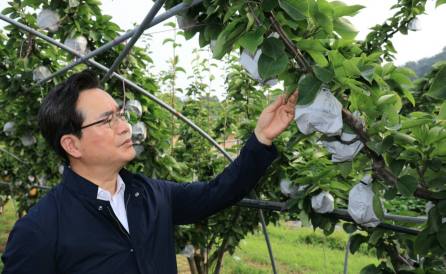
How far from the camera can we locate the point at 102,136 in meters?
1.34

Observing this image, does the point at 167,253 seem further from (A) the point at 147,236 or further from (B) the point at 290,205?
(B) the point at 290,205

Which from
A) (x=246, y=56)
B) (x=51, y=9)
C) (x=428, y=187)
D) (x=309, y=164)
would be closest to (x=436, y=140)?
(x=428, y=187)

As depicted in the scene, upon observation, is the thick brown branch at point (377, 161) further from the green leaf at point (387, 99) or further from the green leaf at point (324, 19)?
the green leaf at point (324, 19)

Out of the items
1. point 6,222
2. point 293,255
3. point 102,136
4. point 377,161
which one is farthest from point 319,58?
point 6,222

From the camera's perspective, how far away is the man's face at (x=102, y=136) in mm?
1335

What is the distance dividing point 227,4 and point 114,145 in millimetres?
602

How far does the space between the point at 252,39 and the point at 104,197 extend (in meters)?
0.72

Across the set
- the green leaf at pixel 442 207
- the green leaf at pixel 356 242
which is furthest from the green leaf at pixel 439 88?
the green leaf at pixel 356 242

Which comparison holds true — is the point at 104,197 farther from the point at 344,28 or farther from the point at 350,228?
the point at 350,228

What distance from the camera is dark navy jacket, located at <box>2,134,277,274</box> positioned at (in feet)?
3.82

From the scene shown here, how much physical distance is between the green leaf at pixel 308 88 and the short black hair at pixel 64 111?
71cm

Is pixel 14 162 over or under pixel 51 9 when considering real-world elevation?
under

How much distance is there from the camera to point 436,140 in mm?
999

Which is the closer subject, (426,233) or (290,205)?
(426,233)
